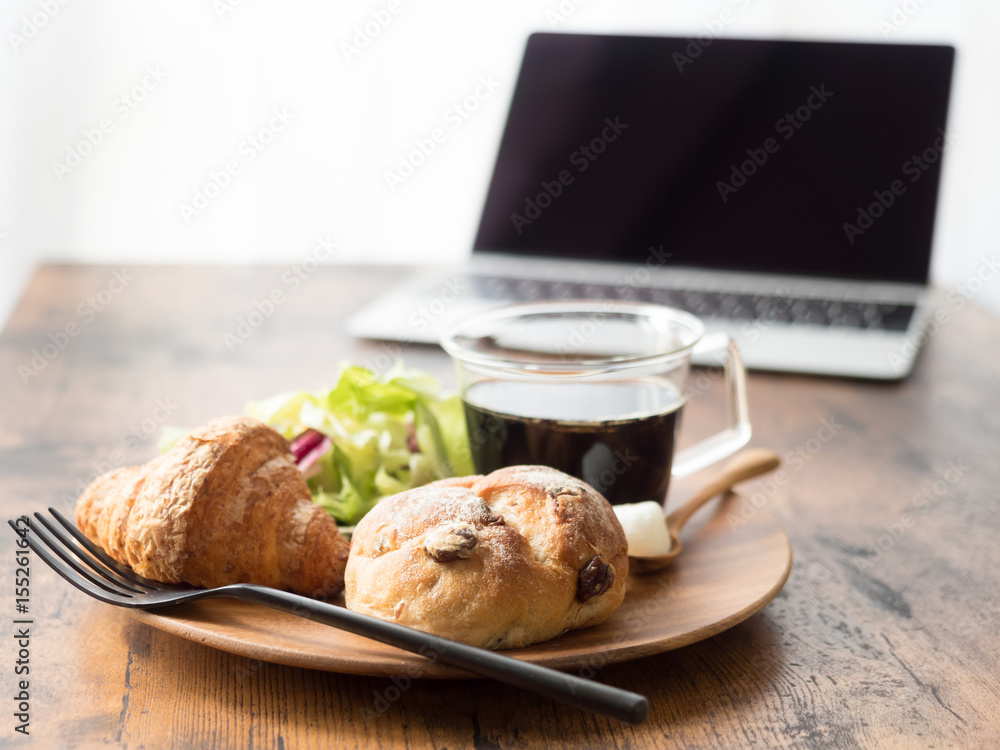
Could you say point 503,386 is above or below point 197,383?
above

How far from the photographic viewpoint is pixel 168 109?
4.03 meters

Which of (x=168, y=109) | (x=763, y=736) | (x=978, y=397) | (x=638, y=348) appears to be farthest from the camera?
(x=168, y=109)

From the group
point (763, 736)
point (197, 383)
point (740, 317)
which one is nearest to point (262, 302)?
point (197, 383)

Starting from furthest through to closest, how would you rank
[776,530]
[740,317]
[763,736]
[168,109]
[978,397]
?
[168,109], [740,317], [978,397], [776,530], [763,736]

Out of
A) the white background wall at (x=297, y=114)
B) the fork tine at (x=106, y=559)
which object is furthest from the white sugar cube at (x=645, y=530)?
the white background wall at (x=297, y=114)

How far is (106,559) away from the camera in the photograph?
3.13 ft

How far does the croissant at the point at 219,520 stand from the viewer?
0.90 metres

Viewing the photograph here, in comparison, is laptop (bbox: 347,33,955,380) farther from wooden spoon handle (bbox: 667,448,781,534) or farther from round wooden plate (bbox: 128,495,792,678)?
round wooden plate (bbox: 128,495,792,678)

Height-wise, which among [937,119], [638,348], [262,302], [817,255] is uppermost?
[937,119]

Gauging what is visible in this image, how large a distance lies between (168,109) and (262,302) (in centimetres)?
202

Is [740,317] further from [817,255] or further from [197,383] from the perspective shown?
[197,383]

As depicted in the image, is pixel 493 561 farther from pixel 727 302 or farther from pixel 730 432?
pixel 727 302

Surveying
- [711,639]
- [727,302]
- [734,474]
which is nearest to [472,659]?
[711,639]

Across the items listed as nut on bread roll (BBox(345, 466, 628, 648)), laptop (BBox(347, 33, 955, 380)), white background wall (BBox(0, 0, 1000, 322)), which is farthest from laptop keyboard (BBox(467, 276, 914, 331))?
white background wall (BBox(0, 0, 1000, 322))
